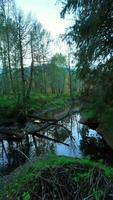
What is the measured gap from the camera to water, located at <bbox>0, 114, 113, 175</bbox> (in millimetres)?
14085

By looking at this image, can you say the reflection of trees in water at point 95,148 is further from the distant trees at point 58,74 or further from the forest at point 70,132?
the distant trees at point 58,74

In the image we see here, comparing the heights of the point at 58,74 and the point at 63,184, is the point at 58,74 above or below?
above

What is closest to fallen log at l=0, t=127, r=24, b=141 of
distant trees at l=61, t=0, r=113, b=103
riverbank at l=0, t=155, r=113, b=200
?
distant trees at l=61, t=0, r=113, b=103

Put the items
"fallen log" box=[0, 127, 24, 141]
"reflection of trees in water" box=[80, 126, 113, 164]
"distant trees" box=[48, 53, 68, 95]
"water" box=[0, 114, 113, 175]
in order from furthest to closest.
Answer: "distant trees" box=[48, 53, 68, 95]
"fallen log" box=[0, 127, 24, 141]
"reflection of trees in water" box=[80, 126, 113, 164]
"water" box=[0, 114, 113, 175]

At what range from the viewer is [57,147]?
1658 centimetres

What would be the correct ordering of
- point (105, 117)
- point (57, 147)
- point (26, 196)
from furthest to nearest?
1. point (105, 117)
2. point (57, 147)
3. point (26, 196)

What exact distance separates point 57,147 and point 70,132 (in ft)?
15.2

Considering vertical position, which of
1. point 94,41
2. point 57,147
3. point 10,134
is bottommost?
point 57,147

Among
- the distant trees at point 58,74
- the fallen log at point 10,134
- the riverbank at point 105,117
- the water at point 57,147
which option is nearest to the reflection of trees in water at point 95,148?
the water at point 57,147

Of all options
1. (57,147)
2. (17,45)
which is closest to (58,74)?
(17,45)

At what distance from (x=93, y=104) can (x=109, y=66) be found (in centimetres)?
179

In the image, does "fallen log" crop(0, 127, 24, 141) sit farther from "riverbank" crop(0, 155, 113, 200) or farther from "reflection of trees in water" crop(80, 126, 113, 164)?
"riverbank" crop(0, 155, 113, 200)

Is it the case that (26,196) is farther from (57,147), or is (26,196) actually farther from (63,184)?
(57,147)

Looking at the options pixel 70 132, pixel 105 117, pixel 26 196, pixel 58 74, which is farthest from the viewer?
pixel 58 74
